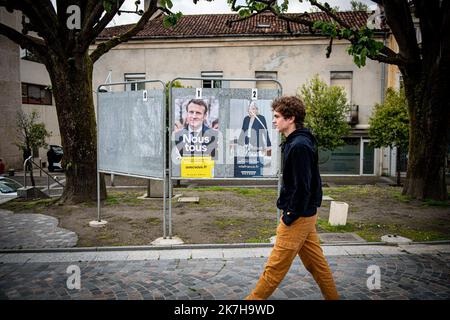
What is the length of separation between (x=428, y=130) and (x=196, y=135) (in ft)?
25.9

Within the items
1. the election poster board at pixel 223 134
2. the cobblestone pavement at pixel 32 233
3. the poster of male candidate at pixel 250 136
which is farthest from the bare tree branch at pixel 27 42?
the poster of male candidate at pixel 250 136

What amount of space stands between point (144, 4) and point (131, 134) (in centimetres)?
2729

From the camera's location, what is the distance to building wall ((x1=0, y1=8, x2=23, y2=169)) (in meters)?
28.0

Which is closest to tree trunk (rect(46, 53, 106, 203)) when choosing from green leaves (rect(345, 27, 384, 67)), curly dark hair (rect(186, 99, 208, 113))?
curly dark hair (rect(186, 99, 208, 113))

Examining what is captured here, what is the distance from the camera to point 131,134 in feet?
24.9

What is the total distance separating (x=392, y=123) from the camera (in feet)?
65.6

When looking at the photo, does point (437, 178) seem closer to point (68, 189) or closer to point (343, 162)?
point (68, 189)

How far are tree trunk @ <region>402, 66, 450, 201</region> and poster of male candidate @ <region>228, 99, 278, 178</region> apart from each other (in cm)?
679

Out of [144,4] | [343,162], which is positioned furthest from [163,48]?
[343,162]

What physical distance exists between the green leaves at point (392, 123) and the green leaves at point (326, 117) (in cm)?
194

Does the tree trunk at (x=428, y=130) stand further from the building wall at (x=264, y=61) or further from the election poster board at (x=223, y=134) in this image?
the building wall at (x=264, y=61)

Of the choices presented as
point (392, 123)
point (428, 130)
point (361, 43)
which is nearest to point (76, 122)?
point (361, 43)

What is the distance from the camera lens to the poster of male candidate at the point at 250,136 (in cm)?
705

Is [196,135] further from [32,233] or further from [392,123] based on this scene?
[392,123]
